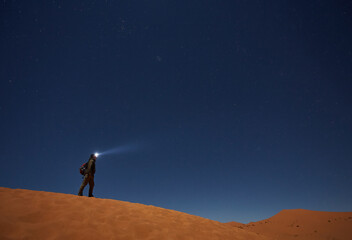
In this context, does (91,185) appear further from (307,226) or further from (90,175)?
(307,226)

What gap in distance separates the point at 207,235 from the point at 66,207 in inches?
190

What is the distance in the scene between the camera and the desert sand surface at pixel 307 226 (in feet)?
62.7

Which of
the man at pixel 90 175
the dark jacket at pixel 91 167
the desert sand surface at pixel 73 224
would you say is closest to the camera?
the desert sand surface at pixel 73 224

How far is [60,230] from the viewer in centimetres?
353

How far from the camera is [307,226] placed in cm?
2567

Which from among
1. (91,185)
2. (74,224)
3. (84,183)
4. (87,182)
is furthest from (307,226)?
(74,224)

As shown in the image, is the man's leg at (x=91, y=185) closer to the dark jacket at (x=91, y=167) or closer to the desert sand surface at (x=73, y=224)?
the dark jacket at (x=91, y=167)

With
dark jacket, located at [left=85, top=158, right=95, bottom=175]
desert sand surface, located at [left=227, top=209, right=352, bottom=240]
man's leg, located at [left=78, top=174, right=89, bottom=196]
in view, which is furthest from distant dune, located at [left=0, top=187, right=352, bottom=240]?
desert sand surface, located at [left=227, top=209, right=352, bottom=240]

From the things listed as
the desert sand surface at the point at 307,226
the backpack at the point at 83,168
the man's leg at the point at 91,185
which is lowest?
the desert sand surface at the point at 307,226

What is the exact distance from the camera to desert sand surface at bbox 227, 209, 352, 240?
753 inches

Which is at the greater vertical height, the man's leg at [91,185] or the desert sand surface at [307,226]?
the man's leg at [91,185]

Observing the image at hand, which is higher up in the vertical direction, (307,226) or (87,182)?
Result: (87,182)

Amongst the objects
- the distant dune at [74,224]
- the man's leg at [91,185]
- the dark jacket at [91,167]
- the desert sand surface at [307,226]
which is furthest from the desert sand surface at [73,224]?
the desert sand surface at [307,226]

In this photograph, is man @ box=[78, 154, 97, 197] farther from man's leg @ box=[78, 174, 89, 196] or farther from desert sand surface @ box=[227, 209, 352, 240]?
desert sand surface @ box=[227, 209, 352, 240]
